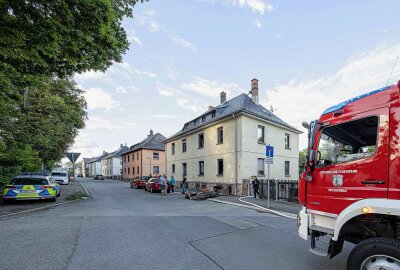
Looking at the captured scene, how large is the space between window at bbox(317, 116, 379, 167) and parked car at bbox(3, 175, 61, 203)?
44.7 ft

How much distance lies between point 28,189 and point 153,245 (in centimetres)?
1032

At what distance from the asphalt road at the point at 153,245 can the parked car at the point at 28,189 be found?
468 cm

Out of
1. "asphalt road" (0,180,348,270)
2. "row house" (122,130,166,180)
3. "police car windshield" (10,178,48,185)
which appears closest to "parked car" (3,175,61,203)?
"police car windshield" (10,178,48,185)

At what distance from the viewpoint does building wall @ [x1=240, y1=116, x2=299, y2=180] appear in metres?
21.1

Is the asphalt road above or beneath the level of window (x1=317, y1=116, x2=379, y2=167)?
beneath

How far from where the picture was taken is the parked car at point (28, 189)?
12578 millimetres

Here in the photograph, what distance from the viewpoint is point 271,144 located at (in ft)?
78.9

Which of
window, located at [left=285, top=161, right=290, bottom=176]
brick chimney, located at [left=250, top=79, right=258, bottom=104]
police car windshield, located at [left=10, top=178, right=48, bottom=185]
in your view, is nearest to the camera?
police car windshield, located at [left=10, top=178, right=48, bottom=185]

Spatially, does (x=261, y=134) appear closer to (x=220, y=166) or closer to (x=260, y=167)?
(x=260, y=167)

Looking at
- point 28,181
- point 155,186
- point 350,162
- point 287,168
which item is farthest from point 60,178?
point 350,162

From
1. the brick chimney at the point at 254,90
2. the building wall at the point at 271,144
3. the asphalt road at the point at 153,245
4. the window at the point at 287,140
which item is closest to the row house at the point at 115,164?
the brick chimney at the point at 254,90

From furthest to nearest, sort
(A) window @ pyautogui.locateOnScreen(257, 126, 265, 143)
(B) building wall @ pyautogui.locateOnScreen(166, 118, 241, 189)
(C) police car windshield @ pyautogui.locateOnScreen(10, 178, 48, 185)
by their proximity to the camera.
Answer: (A) window @ pyautogui.locateOnScreen(257, 126, 265, 143) → (B) building wall @ pyautogui.locateOnScreen(166, 118, 241, 189) → (C) police car windshield @ pyautogui.locateOnScreen(10, 178, 48, 185)

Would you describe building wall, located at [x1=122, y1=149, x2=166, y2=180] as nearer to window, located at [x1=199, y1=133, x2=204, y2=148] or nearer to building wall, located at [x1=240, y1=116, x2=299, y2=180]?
window, located at [x1=199, y1=133, x2=204, y2=148]

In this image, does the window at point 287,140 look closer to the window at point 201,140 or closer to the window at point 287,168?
the window at point 287,168
